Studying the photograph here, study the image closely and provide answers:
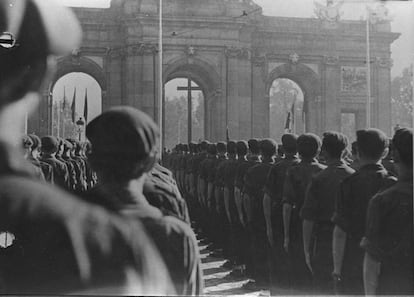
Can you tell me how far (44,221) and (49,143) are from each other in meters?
1.37

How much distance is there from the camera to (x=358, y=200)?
433cm

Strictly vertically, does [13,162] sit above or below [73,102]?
below

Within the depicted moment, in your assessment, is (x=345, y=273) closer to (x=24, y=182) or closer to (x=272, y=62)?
(x=272, y=62)

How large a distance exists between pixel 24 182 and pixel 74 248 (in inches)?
23.1

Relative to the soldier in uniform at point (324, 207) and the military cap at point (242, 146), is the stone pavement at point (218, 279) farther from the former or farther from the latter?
the military cap at point (242, 146)

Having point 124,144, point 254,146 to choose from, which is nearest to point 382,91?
point 254,146

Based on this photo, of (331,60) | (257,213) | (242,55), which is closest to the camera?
(331,60)

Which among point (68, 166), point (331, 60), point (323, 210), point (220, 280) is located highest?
point (331, 60)

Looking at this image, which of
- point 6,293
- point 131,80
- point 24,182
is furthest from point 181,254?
point 131,80

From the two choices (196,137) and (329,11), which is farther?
(196,137)

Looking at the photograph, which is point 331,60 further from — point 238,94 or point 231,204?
point 231,204

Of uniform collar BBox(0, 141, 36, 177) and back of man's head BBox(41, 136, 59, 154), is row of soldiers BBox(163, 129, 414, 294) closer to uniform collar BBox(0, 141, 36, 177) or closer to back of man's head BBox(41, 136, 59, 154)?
back of man's head BBox(41, 136, 59, 154)

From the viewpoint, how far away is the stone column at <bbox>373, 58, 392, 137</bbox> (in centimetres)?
473

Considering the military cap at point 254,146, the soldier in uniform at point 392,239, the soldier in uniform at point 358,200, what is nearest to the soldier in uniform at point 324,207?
the soldier in uniform at point 358,200
